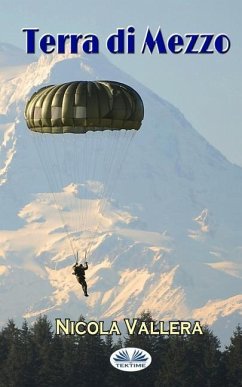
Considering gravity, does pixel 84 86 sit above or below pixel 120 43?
below

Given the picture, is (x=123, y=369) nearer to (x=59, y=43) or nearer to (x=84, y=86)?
(x=59, y=43)

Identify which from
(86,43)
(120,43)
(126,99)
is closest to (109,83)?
(126,99)

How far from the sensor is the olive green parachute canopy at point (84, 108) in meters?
125

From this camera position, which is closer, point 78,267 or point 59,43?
point 78,267

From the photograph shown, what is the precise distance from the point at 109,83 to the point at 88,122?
299 centimetres

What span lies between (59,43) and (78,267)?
38.8 m

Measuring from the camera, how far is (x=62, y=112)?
412 feet

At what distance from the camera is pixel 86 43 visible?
159375 millimetres

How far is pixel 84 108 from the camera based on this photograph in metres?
125

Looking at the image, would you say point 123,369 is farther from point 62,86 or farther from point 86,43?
point 62,86

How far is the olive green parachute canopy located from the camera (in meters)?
125

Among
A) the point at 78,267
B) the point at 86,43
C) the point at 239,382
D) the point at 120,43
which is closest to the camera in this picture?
the point at 78,267

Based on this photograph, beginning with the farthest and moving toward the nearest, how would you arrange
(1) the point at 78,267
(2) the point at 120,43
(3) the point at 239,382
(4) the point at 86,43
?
(3) the point at 239,382 < (2) the point at 120,43 < (4) the point at 86,43 < (1) the point at 78,267

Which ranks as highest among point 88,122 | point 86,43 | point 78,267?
point 86,43
